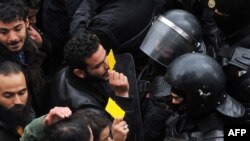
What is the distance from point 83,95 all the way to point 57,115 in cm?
68

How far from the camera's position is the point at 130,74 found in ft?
14.2

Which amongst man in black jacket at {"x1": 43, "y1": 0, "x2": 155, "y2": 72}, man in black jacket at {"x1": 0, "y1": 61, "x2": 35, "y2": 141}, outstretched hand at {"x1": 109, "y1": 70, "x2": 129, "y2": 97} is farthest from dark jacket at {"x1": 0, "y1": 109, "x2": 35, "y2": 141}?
man in black jacket at {"x1": 43, "y1": 0, "x2": 155, "y2": 72}

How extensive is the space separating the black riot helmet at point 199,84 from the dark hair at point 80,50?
2.01ft

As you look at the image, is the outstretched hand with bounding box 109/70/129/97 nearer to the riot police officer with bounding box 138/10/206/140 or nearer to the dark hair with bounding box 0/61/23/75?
the riot police officer with bounding box 138/10/206/140

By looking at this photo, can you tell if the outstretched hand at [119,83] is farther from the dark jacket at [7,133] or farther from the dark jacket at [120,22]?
the dark jacket at [7,133]

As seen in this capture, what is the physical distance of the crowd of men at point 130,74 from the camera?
141 inches

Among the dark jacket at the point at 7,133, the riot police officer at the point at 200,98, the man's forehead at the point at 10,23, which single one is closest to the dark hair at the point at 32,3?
the man's forehead at the point at 10,23

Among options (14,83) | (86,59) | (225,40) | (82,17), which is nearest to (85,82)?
(86,59)

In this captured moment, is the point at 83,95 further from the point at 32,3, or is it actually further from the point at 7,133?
the point at 32,3

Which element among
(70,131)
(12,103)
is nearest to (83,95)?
(12,103)

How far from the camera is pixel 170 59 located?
13.8 feet

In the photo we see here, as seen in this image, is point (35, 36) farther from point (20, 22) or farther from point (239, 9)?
point (239, 9)

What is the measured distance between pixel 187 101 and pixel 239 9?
3.11 feet

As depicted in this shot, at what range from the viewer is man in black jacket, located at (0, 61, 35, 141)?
11.8 feet
